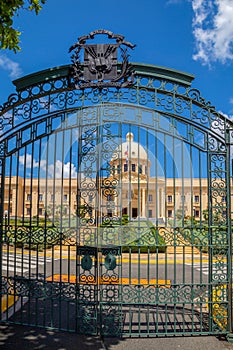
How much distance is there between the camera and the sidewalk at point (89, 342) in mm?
4352

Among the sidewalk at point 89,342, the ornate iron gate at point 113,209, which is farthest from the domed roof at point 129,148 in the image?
the sidewalk at point 89,342

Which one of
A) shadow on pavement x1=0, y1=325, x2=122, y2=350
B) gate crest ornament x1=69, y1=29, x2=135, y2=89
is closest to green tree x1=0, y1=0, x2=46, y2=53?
gate crest ornament x1=69, y1=29, x2=135, y2=89

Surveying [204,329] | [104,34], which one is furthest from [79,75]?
[204,329]

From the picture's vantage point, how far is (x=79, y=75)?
4.97 metres

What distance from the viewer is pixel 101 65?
4949mm

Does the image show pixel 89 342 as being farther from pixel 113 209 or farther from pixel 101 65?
pixel 101 65

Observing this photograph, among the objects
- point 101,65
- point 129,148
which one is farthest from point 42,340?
point 101,65

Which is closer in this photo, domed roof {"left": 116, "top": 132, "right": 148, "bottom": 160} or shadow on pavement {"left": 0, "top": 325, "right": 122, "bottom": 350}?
shadow on pavement {"left": 0, "top": 325, "right": 122, "bottom": 350}

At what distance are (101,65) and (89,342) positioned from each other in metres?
4.27

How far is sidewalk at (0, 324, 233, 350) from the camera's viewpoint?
4.35 metres

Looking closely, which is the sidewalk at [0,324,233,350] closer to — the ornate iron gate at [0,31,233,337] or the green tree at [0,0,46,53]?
the ornate iron gate at [0,31,233,337]

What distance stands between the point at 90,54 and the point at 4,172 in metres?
2.46

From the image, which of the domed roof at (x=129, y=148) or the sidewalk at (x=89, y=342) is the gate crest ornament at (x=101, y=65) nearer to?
the domed roof at (x=129, y=148)

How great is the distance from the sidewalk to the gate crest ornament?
3926mm
